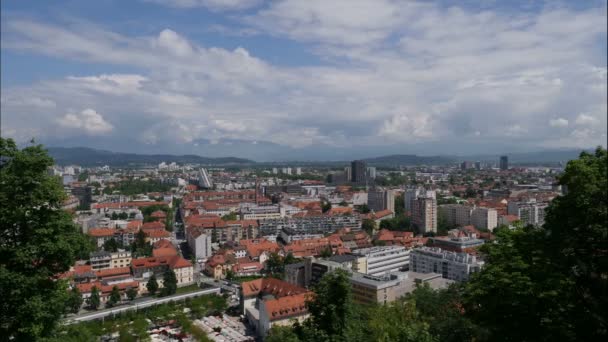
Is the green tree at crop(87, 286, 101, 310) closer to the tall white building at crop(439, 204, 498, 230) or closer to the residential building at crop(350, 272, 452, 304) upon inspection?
the residential building at crop(350, 272, 452, 304)

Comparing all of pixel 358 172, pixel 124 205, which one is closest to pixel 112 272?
pixel 124 205

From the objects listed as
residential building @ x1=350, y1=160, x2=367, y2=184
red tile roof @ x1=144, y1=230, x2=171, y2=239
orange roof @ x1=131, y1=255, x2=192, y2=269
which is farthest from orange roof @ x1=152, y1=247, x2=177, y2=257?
residential building @ x1=350, y1=160, x2=367, y2=184

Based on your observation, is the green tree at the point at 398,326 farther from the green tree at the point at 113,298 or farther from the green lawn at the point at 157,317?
the green tree at the point at 113,298

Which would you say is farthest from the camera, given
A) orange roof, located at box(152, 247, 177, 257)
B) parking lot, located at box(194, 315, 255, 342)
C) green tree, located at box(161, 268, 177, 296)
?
orange roof, located at box(152, 247, 177, 257)

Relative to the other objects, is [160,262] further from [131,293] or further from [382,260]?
[382,260]

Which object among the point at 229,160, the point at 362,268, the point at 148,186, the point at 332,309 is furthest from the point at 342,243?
the point at 229,160

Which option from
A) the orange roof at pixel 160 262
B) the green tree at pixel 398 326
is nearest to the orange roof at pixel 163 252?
the orange roof at pixel 160 262

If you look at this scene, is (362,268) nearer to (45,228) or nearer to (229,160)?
(45,228)
